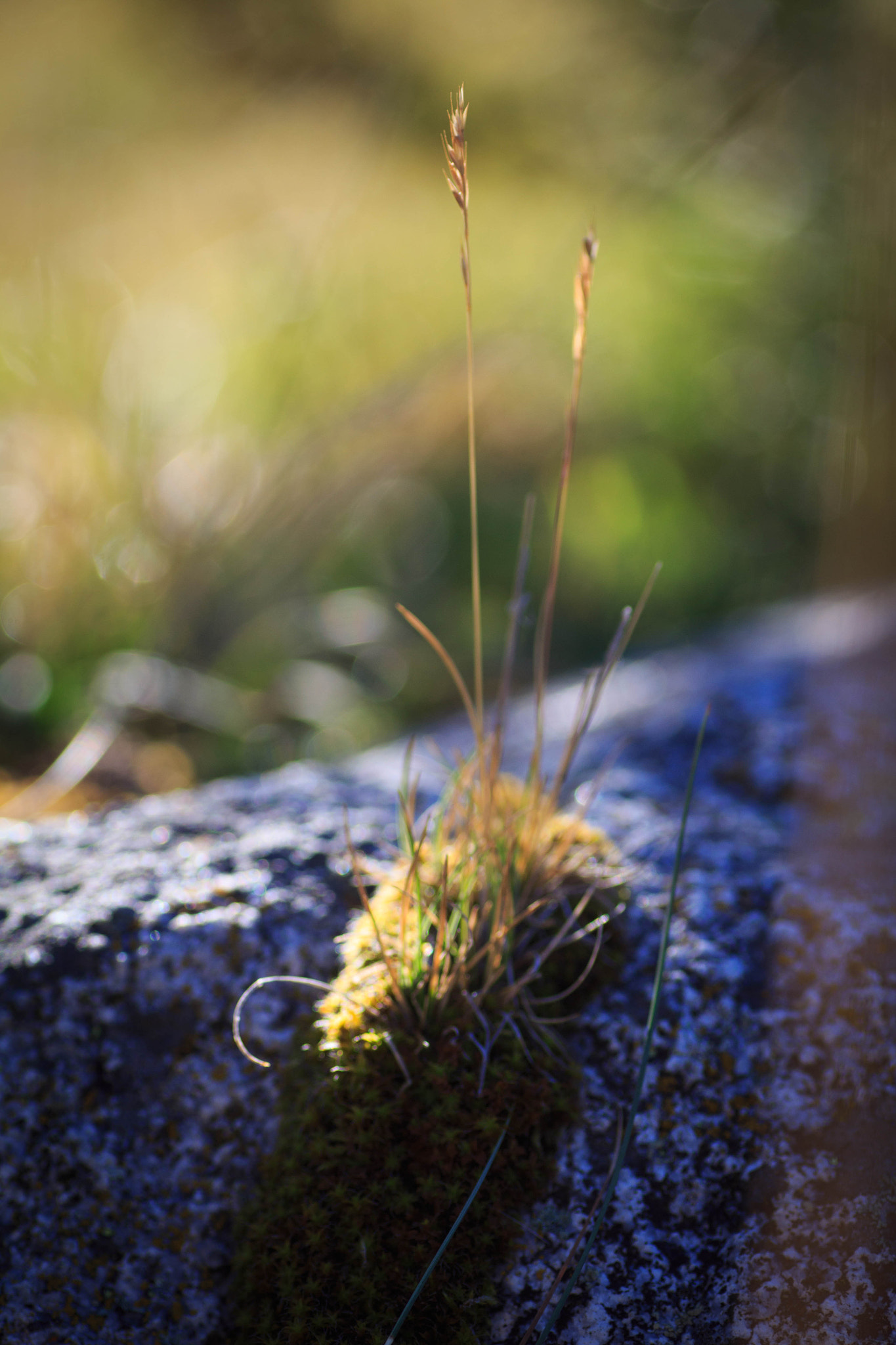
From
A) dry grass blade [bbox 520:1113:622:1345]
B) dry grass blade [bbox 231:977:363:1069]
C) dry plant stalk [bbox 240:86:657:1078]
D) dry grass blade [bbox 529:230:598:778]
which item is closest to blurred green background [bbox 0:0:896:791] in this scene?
dry grass blade [bbox 231:977:363:1069]

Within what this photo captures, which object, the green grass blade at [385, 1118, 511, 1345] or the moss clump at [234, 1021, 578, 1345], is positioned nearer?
the green grass blade at [385, 1118, 511, 1345]

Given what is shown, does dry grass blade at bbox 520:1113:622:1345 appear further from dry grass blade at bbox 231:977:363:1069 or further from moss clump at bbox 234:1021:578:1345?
dry grass blade at bbox 231:977:363:1069

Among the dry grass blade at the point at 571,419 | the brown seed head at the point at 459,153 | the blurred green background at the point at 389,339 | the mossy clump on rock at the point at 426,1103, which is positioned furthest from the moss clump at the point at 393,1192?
the blurred green background at the point at 389,339

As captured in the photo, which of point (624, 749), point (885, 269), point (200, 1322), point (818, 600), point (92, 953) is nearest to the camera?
point (200, 1322)

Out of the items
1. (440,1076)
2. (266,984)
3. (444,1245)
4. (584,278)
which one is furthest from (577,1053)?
(584,278)

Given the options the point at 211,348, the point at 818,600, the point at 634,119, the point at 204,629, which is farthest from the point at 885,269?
the point at 204,629

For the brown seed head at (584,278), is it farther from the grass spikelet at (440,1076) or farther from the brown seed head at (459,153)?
the brown seed head at (459,153)

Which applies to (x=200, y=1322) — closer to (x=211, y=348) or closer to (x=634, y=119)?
(x=211, y=348)
